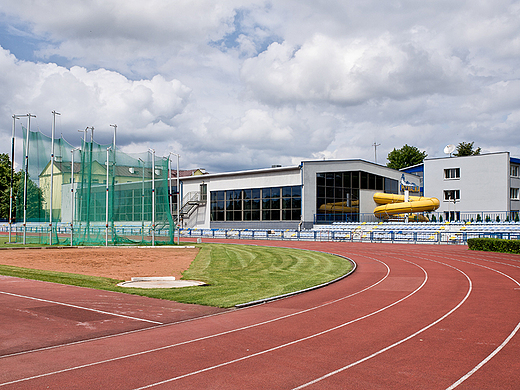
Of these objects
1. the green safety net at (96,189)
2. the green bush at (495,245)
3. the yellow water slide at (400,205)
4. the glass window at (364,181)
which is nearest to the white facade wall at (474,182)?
the yellow water slide at (400,205)

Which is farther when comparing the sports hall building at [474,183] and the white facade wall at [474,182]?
the white facade wall at [474,182]

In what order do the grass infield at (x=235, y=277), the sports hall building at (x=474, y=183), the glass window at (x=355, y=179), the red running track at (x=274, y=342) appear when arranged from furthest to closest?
the glass window at (x=355, y=179), the sports hall building at (x=474, y=183), the grass infield at (x=235, y=277), the red running track at (x=274, y=342)

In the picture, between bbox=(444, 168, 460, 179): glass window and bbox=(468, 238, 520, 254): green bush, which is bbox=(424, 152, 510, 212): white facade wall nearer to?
bbox=(444, 168, 460, 179): glass window

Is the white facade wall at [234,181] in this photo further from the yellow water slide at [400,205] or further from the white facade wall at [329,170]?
the yellow water slide at [400,205]

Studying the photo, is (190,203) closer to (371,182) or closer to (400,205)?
(371,182)

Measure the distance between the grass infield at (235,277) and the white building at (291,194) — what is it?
→ 83.3 ft

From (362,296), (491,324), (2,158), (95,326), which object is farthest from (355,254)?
(2,158)

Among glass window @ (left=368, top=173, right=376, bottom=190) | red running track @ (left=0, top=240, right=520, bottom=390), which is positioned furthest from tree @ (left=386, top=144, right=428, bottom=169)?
red running track @ (left=0, top=240, right=520, bottom=390)

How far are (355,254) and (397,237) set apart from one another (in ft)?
41.4

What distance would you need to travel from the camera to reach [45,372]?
6.96 m

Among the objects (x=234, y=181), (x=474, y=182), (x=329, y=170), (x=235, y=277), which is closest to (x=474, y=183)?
(x=474, y=182)

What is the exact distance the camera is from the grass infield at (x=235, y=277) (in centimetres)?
1366

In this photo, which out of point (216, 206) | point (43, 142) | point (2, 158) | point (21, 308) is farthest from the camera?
point (2, 158)

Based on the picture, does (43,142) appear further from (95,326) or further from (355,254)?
(95,326)
